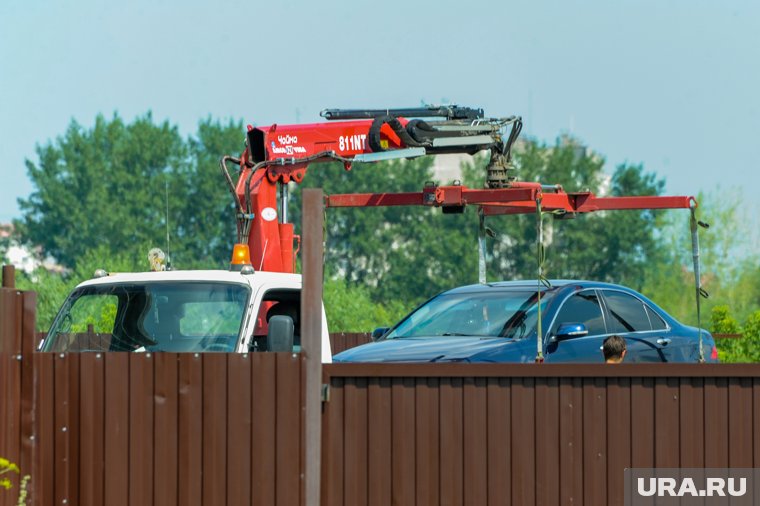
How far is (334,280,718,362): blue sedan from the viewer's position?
10938 millimetres

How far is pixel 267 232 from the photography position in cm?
1298

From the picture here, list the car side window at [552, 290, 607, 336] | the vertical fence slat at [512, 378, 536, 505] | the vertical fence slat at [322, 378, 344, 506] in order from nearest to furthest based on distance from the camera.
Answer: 1. the vertical fence slat at [322, 378, 344, 506]
2. the vertical fence slat at [512, 378, 536, 505]
3. the car side window at [552, 290, 607, 336]

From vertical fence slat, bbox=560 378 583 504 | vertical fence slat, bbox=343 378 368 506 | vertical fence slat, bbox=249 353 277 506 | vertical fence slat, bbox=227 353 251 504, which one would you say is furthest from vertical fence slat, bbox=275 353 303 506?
vertical fence slat, bbox=560 378 583 504

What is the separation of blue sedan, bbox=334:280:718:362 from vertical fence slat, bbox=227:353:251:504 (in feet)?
10.8

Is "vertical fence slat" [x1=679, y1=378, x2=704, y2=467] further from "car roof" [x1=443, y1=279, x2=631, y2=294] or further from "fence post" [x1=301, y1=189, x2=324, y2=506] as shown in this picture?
"car roof" [x1=443, y1=279, x2=631, y2=294]

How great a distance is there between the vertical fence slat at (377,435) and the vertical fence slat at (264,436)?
1.85 feet

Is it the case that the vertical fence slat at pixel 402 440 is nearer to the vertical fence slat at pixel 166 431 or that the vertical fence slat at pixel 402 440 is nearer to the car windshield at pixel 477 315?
the vertical fence slat at pixel 166 431

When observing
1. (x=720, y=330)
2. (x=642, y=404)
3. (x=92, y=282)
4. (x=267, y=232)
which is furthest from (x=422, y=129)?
(x=720, y=330)

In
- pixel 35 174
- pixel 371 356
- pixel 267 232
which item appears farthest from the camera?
pixel 35 174

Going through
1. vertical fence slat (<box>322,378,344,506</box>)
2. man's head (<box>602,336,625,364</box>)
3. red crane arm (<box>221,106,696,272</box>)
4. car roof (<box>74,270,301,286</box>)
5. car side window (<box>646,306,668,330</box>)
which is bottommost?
vertical fence slat (<box>322,378,344,506</box>)

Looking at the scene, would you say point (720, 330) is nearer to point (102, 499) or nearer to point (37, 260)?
point (102, 499)

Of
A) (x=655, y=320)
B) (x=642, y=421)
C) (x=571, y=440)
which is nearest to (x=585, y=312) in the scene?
(x=655, y=320)

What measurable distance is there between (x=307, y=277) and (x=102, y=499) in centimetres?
176

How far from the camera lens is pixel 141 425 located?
753 cm
